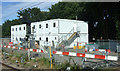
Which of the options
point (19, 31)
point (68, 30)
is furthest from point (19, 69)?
point (19, 31)

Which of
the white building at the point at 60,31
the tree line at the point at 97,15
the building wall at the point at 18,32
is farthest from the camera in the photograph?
the building wall at the point at 18,32

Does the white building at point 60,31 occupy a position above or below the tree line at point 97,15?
below

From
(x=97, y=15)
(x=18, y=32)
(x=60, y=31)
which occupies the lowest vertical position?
(x=60, y=31)

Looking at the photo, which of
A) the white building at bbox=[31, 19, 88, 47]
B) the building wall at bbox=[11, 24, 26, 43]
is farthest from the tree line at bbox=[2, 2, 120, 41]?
the white building at bbox=[31, 19, 88, 47]

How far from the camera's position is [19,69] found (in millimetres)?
9547

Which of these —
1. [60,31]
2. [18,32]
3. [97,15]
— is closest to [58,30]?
[60,31]

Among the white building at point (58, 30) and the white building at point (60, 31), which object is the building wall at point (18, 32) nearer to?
the white building at point (60, 31)

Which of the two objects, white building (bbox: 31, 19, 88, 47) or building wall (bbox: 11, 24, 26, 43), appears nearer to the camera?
white building (bbox: 31, 19, 88, 47)

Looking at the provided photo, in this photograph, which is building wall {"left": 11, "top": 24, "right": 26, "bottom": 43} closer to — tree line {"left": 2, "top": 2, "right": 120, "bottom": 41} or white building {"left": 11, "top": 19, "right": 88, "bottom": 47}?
tree line {"left": 2, "top": 2, "right": 120, "bottom": 41}

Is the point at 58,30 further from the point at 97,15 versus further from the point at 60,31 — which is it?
the point at 97,15

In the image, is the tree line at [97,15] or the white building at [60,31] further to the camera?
the tree line at [97,15]

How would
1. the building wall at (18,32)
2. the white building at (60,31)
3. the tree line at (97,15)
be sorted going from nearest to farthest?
the white building at (60,31)
the tree line at (97,15)
the building wall at (18,32)

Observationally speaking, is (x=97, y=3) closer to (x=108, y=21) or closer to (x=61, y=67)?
(x=108, y=21)

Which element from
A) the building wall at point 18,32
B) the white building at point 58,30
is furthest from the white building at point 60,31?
the building wall at point 18,32
